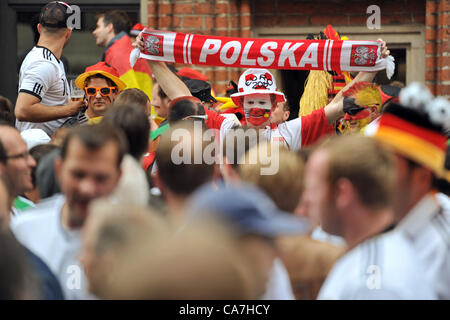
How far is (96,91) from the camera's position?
17.0 ft

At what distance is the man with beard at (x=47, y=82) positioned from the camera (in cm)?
499

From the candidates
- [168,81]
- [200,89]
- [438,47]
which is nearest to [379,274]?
[168,81]

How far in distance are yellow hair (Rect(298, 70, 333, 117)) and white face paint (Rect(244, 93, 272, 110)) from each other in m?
0.67

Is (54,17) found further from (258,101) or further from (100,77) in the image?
(258,101)

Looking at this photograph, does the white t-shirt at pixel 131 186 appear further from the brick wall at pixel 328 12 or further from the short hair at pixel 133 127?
the brick wall at pixel 328 12

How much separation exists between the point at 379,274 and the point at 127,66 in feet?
14.6

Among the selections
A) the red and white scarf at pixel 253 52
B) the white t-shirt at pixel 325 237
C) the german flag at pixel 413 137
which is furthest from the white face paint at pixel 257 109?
the german flag at pixel 413 137

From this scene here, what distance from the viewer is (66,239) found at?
2633mm

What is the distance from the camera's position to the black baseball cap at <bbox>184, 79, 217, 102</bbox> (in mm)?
6176

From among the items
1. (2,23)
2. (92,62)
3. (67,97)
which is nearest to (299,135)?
(67,97)
